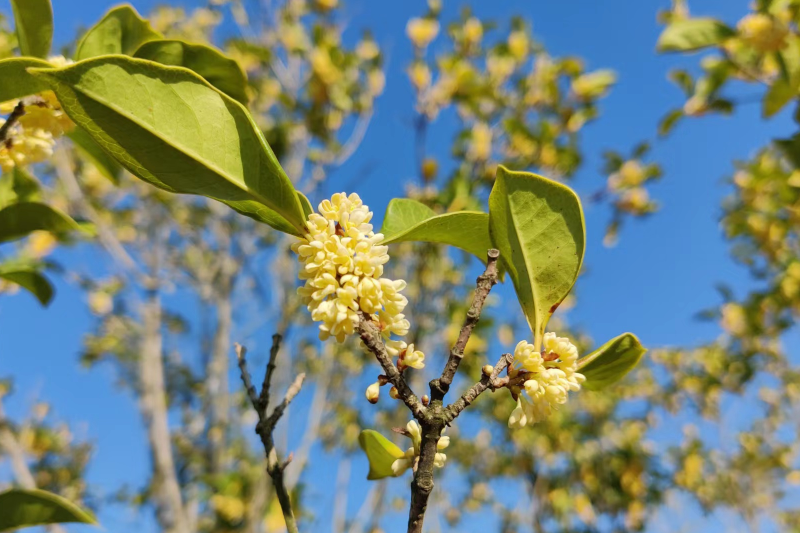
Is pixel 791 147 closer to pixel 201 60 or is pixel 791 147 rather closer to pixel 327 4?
pixel 201 60

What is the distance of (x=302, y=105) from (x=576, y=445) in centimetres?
422

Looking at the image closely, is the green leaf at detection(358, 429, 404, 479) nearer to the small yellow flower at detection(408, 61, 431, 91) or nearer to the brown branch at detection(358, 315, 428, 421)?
the brown branch at detection(358, 315, 428, 421)

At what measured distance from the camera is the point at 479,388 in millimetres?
562

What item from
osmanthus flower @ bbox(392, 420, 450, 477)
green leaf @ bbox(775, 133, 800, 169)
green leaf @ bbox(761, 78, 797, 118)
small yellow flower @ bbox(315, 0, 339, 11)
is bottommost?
osmanthus flower @ bbox(392, 420, 450, 477)

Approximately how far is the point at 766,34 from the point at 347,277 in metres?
1.77

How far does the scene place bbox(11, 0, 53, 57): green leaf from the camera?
2.48ft

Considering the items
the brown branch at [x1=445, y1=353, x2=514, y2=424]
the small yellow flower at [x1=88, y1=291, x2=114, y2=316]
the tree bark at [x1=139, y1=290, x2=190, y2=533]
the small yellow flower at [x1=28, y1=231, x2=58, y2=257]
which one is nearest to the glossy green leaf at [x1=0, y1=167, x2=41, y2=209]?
the brown branch at [x1=445, y1=353, x2=514, y2=424]

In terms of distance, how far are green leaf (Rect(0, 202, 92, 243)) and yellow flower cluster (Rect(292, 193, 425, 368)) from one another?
694 mm

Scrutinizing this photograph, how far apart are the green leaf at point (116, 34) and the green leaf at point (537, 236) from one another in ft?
2.15

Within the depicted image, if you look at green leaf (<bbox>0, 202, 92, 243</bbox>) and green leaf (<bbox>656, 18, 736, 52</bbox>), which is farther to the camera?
green leaf (<bbox>656, 18, 736, 52</bbox>)

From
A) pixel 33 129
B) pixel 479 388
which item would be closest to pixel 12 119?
pixel 33 129

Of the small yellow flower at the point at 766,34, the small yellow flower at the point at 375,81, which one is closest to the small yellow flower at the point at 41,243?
the small yellow flower at the point at 375,81

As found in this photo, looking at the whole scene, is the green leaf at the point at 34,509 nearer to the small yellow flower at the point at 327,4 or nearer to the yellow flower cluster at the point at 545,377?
the yellow flower cluster at the point at 545,377

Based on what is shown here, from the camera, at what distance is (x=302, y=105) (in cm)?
405
